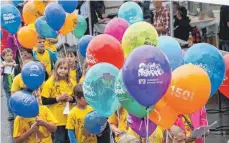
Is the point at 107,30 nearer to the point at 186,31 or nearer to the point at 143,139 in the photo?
the point at 143,139

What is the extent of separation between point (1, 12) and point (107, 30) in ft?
8.95

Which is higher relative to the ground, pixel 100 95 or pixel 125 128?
pixel 100 95

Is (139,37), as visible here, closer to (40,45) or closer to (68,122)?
(68,122)

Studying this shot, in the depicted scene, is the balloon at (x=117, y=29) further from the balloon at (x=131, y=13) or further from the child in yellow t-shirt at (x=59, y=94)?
the balloon at (x=131, y=13)

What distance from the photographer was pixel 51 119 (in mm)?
5449

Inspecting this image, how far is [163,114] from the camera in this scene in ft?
14.2

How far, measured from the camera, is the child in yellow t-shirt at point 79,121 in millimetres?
5465

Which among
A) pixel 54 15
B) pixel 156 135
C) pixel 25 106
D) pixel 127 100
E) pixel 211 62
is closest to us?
pixel 127 100

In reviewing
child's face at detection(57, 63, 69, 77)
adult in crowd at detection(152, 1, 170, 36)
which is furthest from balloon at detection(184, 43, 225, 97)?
adult in crowd at detection(152, 1, 170, 36)

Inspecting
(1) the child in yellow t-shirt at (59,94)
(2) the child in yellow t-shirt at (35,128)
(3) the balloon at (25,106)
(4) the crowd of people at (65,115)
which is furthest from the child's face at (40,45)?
(3) the balloon at (25,106)

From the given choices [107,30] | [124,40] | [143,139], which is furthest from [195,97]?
[107,30]

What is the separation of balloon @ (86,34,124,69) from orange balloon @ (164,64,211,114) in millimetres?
830

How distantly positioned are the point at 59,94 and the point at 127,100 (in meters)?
1.88

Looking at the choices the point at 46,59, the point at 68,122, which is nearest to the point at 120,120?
the point at 68,122
